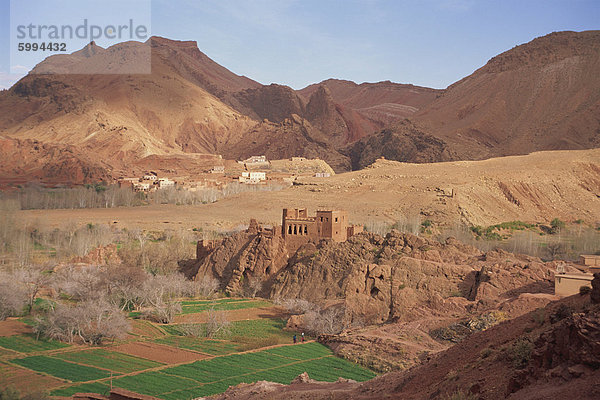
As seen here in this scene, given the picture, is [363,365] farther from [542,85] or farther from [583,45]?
[583,45]

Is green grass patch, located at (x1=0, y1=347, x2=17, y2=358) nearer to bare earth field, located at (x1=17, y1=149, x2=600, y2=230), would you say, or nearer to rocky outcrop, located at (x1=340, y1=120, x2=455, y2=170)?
bare earth field, located at (x1=17, y1=149, x2=600, y2=230)

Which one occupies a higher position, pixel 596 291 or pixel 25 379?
pixel 596 291

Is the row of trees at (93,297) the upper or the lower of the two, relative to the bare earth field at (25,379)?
upper

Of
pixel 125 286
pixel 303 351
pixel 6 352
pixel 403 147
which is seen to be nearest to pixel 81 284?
pixel 125 286

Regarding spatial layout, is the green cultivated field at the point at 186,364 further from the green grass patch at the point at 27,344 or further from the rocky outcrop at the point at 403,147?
the rocky outcrop at the point at 403,147

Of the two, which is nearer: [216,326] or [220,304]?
[216,326]

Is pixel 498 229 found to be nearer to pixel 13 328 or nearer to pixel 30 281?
pixel 30 281

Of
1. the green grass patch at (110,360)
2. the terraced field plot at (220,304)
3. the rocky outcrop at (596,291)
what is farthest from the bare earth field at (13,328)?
the rocky outcrop at (596,291)
